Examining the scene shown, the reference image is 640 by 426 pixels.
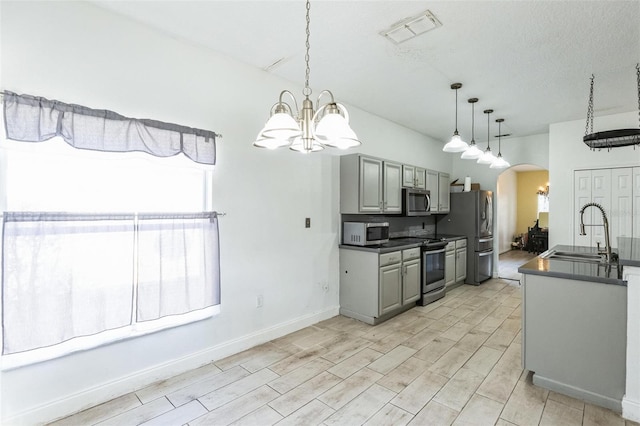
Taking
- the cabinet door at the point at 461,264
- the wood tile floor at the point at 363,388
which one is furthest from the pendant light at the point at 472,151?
the cabinet door at the point at 461,264

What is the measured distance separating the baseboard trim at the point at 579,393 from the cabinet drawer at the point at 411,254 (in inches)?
74.7

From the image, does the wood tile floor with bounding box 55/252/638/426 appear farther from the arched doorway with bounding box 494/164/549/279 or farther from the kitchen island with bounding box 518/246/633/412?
the arched doorway with bounding box 494/164/549/279

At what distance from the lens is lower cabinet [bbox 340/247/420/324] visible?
12.2ft

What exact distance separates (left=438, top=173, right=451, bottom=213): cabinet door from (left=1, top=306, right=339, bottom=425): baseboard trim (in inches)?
138

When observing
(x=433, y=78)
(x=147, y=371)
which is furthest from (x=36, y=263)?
(x=433, y=78)

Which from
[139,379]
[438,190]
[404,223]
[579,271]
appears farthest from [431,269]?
[139,379]

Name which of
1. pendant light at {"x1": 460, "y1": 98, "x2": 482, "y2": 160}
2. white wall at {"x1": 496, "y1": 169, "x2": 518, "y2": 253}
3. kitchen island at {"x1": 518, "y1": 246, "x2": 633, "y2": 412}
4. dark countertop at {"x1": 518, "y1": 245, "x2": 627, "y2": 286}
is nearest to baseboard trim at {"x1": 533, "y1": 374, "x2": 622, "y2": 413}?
kitchen island at {"x1": 518, "y1": 246, "x2": 633, "y2": 412}

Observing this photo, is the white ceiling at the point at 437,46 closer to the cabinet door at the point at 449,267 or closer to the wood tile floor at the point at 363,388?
the cabinet door at the point at 449,267

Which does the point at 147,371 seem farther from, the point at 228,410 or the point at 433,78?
the point at 433,78

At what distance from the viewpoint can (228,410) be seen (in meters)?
2.14

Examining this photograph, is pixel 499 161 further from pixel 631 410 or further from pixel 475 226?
pixel 631 410

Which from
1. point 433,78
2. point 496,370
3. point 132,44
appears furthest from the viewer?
point 433,78

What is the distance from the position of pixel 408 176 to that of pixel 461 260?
6.74ft

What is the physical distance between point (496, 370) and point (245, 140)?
124 inches
